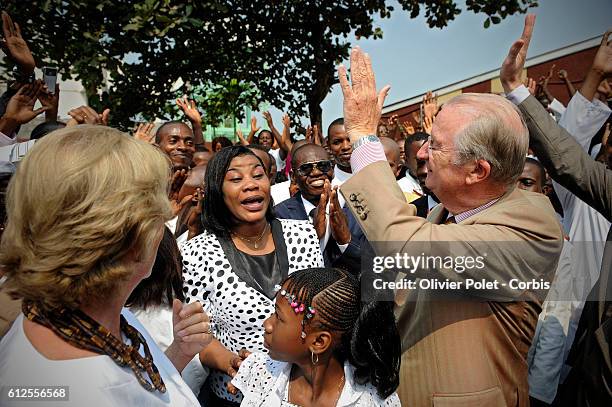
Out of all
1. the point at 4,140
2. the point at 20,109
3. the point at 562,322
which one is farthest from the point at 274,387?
the point at 20,109

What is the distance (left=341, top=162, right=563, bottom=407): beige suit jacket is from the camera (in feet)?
5.25

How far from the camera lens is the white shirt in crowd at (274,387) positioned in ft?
5.82

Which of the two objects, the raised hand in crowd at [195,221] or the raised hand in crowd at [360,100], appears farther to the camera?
the raised hand in crowd at [195,221]

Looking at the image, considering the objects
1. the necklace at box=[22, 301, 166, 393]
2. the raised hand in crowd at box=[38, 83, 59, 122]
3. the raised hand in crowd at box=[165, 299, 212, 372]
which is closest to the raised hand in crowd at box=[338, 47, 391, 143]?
the raised hand in crowd at box=[165, 299, 212, 372]

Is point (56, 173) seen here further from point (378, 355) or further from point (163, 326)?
point (163, 326)

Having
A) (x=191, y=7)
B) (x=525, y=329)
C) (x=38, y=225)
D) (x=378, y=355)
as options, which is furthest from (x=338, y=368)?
(x=191, y=7)

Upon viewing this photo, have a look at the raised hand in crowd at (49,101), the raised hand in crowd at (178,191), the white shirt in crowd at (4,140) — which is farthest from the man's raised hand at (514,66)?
the raised hand in crowd at (49,101)

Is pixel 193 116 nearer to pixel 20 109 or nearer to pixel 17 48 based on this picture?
pixel 17 48

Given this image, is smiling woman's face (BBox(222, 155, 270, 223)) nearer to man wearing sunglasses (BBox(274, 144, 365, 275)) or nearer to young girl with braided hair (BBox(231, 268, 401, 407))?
man wearing sunglasses (BBox(274, 144, 365, 275))

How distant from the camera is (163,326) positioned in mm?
2309

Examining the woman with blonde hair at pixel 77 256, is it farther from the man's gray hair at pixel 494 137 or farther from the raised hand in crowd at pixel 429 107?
the raised hand in crowd at pixel 429 107

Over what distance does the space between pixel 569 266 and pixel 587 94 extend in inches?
38.0

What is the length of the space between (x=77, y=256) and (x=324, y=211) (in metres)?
2.34

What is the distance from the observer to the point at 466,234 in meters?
1.59
